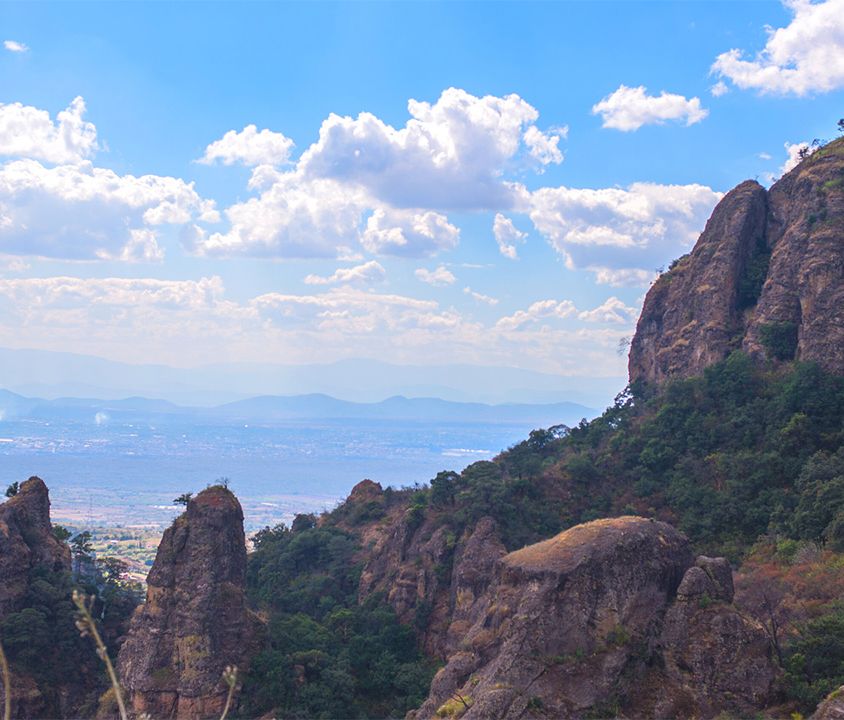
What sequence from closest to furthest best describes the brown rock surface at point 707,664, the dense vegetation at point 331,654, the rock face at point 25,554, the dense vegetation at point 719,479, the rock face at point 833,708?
the rock face at point 833,708 < the brown rock surface at point 707,664 < the rock face at point 25,554 < the dense vegetation at point 331,654 < the dense vegetation at point 719,479

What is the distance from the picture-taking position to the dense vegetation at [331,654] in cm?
3647

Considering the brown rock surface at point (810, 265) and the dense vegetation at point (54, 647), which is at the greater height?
the brown rock surface at point (810, 265)

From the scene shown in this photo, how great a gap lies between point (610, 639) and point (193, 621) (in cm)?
1837

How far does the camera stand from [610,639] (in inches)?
1015

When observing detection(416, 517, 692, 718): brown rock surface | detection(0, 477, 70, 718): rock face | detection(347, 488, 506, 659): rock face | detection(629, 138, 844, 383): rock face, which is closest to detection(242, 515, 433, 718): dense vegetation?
detection(347, 488, 506, 659): rock face

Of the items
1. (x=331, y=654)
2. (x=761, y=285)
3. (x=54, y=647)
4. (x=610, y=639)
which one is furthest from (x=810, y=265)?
(x=54, y=647)

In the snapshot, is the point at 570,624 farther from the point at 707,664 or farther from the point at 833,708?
the point at 833,708

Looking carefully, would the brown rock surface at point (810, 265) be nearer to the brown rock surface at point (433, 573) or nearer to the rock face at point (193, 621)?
the brown rock surface at point (433, 573)

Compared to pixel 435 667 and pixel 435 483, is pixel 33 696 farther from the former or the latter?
pixel 435 483

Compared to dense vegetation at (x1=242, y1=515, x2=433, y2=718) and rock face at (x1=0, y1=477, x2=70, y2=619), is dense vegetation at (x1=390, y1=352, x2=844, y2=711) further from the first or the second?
rock face at (x1=0, y1=477, x2=70, y2=619)

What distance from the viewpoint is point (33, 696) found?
36.3 m

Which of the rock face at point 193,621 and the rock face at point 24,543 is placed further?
the rock face at point 24,543

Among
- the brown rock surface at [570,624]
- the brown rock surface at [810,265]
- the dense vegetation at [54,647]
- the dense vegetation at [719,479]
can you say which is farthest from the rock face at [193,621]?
the brown rock surface at [810,265]

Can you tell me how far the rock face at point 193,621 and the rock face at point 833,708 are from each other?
78.2ft
